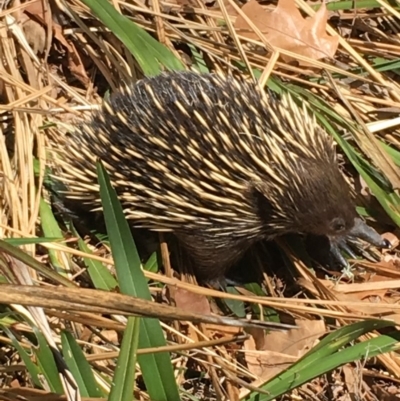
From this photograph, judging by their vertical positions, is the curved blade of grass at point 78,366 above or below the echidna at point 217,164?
below

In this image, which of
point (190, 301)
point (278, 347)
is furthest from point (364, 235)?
point (190, 301)

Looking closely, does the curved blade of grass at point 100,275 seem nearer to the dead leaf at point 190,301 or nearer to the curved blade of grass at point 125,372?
the dead leaf at point 190,301

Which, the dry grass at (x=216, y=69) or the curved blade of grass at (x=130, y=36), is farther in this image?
the curved blade of grass at (x=130, y=36)

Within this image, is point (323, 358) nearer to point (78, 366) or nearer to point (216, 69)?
point (78, 366)

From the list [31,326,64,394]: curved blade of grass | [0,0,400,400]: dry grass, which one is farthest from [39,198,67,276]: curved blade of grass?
[31,326,64,394]: curved blade of grass

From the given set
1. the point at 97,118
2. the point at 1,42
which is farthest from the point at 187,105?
the point at 1,42

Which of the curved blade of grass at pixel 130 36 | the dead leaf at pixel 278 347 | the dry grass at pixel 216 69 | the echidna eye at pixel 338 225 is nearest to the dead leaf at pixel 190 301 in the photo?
the dry grass at pixel 216 69

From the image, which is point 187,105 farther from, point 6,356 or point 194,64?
point 6,356
